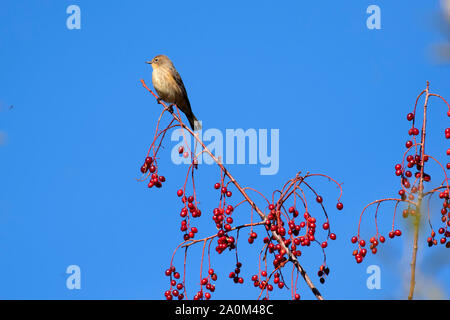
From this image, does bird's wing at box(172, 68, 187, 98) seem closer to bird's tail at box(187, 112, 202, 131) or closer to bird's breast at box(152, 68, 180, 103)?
bird's breast at box(152, 68, 180, 103)

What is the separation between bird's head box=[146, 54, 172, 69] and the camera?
9.71 m

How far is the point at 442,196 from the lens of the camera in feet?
11.0

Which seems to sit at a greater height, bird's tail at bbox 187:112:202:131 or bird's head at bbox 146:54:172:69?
bird's head at bbox 146:54:172:69

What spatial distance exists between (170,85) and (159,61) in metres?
0.68

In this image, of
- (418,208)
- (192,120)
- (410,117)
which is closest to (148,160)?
(410,117)

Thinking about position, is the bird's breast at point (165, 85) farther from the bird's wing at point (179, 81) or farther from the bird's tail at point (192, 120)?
the bird's tail at point (192, 120)

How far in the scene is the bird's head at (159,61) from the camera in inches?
382

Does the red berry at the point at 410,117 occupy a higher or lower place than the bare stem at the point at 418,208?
higher

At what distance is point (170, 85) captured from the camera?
9414 mm

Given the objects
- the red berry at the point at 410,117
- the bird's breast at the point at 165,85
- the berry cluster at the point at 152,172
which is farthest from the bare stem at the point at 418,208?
the bird's breast at the point at 165,85

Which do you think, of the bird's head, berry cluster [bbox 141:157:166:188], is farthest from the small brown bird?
berry cluster [bbox 141:157:166:188]
